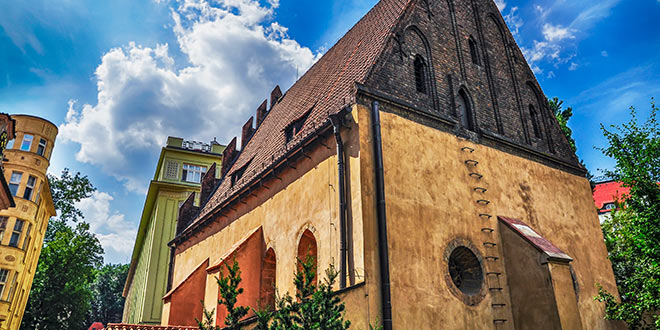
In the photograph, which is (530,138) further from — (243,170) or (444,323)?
(243,170)

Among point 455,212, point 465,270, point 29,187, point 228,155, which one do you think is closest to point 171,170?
point 228,155

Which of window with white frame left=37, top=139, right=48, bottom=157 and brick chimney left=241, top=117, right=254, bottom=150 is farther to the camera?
window with white frame left=37, top=139, right=48, bottom=157

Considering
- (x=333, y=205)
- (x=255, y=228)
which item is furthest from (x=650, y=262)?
(x=255, y=228)

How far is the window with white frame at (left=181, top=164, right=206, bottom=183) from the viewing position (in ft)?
98.0

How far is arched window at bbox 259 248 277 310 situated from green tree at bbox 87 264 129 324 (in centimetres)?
6000

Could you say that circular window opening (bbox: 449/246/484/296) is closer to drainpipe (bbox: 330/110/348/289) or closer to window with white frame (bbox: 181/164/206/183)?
drainpipe (bbox: 330/110/348/289)

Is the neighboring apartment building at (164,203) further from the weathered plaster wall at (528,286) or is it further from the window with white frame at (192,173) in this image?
the weathered plaster wall at (528,286)

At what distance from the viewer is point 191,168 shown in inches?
1193

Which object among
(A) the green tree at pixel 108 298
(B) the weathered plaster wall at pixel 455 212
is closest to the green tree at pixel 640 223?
(B) the weathered plaster wall at pixel 455 212

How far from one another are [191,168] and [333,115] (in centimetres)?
2109

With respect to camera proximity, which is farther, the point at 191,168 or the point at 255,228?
the point at 191,168

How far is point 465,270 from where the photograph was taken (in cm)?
1173

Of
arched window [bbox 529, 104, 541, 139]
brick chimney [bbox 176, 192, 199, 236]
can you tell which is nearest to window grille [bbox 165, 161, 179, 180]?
brick chimney [bbox 176, 192, 199, 236]

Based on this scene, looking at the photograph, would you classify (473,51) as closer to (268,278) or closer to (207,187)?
(268,278)
